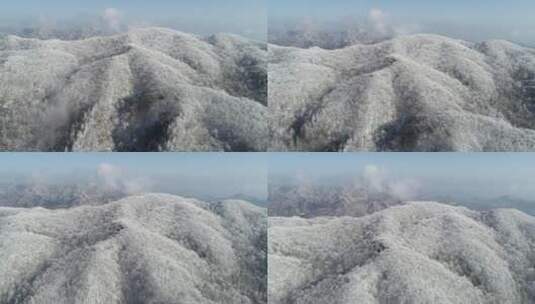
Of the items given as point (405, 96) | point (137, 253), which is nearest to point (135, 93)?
point (137, 253)

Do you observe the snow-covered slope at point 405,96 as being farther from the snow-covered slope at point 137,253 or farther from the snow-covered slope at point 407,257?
the snow-covered slope at point 137,253

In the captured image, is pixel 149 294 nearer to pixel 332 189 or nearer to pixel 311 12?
pixel 332 189

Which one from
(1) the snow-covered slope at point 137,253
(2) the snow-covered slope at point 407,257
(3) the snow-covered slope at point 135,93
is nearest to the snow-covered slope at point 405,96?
(3) the snow-covered slope at point 135,93

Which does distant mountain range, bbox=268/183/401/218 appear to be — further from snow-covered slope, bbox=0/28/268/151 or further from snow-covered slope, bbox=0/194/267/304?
snow-covered slope, bbox=0/28/268/151

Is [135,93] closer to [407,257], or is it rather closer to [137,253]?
[137,253]

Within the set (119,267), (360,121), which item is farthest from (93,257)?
(360,121)

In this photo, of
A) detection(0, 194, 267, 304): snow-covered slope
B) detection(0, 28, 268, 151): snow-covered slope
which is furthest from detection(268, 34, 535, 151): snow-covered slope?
detection(0, 194, 267, 304): snow-covered slope
